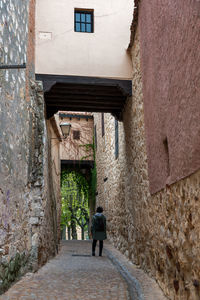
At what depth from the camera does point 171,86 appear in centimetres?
405

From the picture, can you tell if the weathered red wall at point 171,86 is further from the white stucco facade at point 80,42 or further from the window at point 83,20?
the window at point 83,20

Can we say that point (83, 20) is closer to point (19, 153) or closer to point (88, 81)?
point (88, 81)

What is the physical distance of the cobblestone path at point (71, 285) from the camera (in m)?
4.23

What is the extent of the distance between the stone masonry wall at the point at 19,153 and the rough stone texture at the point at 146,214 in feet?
6.23

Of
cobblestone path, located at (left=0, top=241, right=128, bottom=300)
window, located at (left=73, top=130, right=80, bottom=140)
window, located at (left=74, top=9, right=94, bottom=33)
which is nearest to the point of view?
cobblestone path, located at (left=0, top=241, right=128, bottom=300)

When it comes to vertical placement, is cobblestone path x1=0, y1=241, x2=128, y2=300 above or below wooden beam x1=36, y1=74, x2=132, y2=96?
below

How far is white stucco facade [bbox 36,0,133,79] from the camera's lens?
7.20m

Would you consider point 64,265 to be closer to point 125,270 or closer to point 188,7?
point 125,270

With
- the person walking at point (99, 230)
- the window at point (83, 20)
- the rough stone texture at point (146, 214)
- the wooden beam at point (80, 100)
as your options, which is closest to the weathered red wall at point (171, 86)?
the rough stone texture at point (146, 214)

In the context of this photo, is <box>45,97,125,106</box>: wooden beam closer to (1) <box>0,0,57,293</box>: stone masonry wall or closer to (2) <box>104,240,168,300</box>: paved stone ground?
(1) <box>0,0,57,293</box>: stone masonry wall

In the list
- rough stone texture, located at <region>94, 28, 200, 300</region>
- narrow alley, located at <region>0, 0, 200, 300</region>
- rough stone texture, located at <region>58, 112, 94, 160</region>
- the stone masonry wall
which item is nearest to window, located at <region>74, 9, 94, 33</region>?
narrow alley, located at <region>0, 0, 200, 300</region>

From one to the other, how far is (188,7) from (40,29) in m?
4.60

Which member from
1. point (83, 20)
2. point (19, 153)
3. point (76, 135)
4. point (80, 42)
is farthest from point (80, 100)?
point (76, 135)

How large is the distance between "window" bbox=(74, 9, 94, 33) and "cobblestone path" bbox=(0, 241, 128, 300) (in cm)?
520
